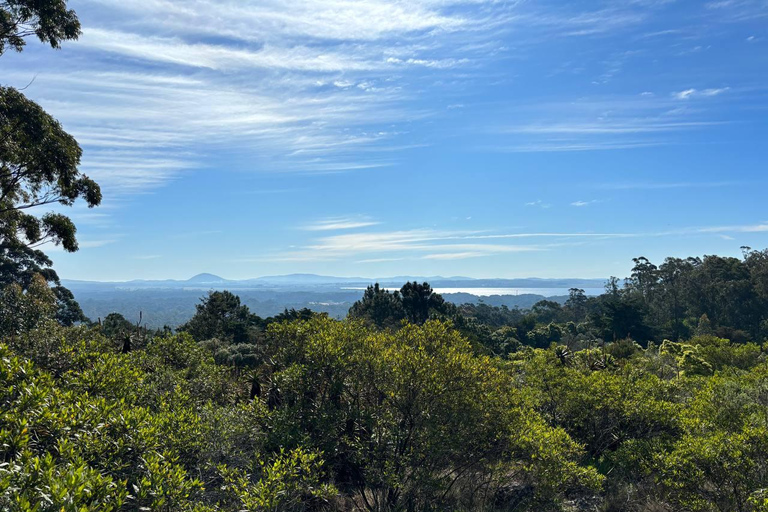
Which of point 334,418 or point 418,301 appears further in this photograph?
point 418,301

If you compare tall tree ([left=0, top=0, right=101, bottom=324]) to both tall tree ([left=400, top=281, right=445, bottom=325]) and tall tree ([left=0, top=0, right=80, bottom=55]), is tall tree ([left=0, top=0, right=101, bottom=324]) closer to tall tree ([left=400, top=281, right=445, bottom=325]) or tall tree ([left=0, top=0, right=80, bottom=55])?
tall tree ([left=0, top=0, right=80, bottom=55])

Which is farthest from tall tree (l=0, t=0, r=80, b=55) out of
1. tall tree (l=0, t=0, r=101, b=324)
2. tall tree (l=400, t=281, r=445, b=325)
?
tall tree (l=400, t=281, r=445, b=325)

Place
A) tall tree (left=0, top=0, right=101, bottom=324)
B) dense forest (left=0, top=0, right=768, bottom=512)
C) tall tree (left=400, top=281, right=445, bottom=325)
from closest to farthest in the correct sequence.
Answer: dense forest (left=0, top=0, right=768, bottom=512) < tall tree (left=0, top=0, right=101, bottom=324) < tall tree (left=400, top=281, right=445, bottom=325)

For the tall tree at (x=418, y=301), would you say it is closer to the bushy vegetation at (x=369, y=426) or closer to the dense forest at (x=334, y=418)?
the dense forest at (x=334, y=418)

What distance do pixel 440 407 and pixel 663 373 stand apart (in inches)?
977

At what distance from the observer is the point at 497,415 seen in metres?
13.3

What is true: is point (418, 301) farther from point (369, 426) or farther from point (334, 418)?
point (334, 418)

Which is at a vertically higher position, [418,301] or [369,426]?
[418,301]

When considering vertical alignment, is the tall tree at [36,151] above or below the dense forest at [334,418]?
above

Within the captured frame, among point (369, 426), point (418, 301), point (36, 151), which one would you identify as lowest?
point (369, 426)

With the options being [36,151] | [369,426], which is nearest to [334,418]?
[369,426]

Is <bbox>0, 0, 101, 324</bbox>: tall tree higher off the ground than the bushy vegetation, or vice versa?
<bbox>0, 0, 101, 324</bbox>: tall tree

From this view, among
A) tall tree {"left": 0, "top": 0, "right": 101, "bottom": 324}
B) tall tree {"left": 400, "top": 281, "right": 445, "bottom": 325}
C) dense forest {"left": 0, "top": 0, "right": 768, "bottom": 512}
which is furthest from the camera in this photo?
tall tree {"left": 400, "top": 281, "right": 445, "bottom": 325}

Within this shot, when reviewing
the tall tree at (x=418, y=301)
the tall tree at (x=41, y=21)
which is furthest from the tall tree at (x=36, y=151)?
the tall tree at (x=418, y=301)
